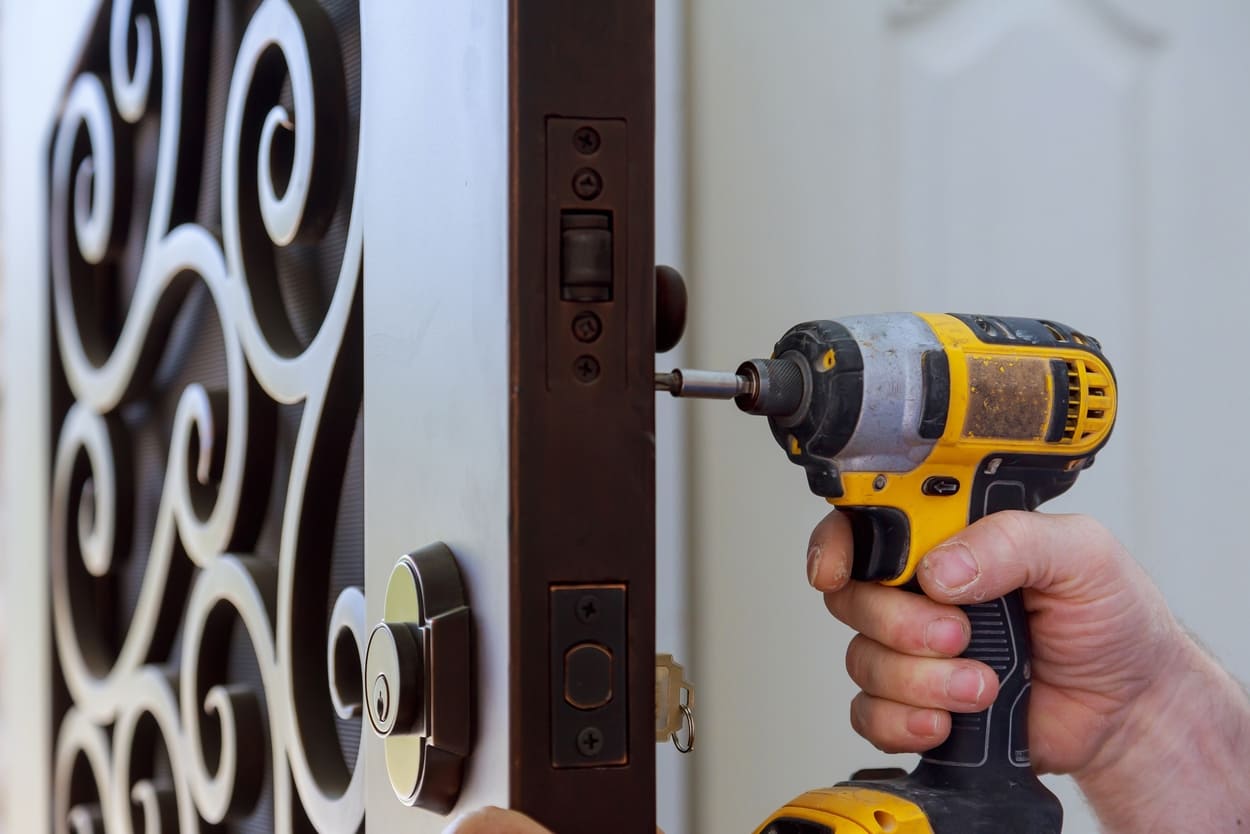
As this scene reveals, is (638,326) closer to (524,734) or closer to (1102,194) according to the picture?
(524,734)

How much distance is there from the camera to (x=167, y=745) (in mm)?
786

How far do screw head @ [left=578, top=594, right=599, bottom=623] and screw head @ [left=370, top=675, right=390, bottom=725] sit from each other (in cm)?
8

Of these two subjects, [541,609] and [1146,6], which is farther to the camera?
[1146,6]

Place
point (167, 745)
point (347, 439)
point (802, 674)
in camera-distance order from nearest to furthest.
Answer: point (347, 439), point (167, 745), point (802, 674)

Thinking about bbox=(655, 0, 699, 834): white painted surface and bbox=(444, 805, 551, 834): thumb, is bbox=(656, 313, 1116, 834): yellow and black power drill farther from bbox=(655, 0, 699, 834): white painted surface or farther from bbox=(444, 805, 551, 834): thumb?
bbox=(655, 0, 699, 834): white painted surface

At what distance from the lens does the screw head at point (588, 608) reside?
12.8 inches

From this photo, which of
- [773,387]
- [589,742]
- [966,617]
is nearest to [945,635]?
[966,617]

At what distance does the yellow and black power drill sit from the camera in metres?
0.51

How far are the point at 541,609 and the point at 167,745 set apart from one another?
0.56 meters

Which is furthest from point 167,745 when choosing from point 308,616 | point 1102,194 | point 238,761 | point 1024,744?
point 1102,194

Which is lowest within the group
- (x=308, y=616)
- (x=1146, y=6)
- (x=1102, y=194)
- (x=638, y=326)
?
(x=308, y=616)

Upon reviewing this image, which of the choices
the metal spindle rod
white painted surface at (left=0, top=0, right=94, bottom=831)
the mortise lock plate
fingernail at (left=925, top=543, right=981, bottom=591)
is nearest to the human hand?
fingernail at (left=925, top=543, right=981, bottom=591)

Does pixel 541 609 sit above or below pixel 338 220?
below

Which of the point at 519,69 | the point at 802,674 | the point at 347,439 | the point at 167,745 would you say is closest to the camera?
the point at 519,69
